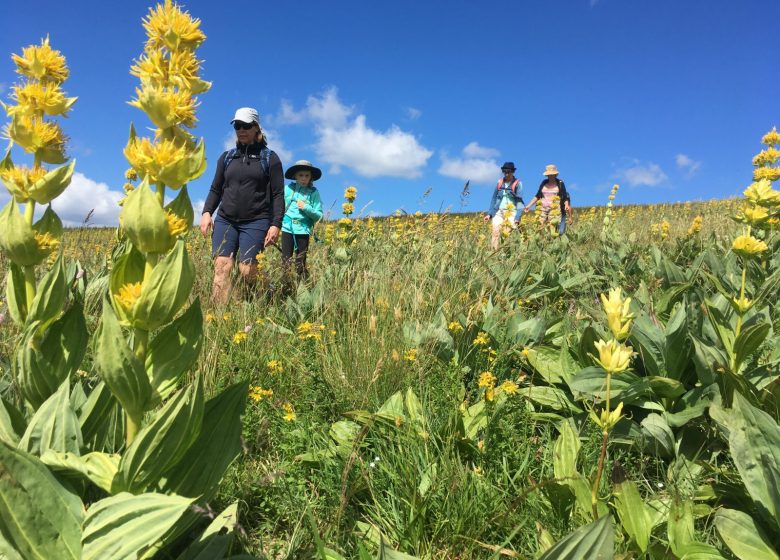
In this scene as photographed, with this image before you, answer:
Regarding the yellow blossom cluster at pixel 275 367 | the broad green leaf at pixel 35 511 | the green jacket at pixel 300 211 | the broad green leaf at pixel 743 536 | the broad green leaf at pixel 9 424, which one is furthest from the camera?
the green jacket at pixel 300 211

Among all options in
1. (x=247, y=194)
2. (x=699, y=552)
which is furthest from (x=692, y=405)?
(x=247, y=194)

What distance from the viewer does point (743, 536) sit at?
5.71 ft

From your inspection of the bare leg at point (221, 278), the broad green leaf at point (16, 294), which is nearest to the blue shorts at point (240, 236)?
the bare leg at point (221, 278)

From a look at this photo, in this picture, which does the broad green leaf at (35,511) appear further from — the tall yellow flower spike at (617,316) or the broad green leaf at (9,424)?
the tall yellow flower spike at (617,316)

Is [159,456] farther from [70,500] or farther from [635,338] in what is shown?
[635,338]

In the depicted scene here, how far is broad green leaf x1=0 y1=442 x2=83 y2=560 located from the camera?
1.24 metres

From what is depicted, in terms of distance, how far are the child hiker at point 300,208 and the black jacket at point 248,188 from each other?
2.55 feet

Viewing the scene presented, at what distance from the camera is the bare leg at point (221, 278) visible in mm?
4723

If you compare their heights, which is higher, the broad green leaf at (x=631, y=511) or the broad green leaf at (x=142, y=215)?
the broad green leaf at (x=142, y=215)

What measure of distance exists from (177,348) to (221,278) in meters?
3.96

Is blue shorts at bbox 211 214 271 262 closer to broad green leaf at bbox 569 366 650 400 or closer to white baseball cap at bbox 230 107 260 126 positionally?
white baseball cap at bbox 230 107 260 126

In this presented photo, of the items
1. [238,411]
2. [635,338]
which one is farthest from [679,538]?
[238,411]

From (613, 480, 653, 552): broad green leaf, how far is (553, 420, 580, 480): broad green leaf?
216 millimetres

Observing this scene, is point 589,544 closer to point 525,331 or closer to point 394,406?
point 394,406
